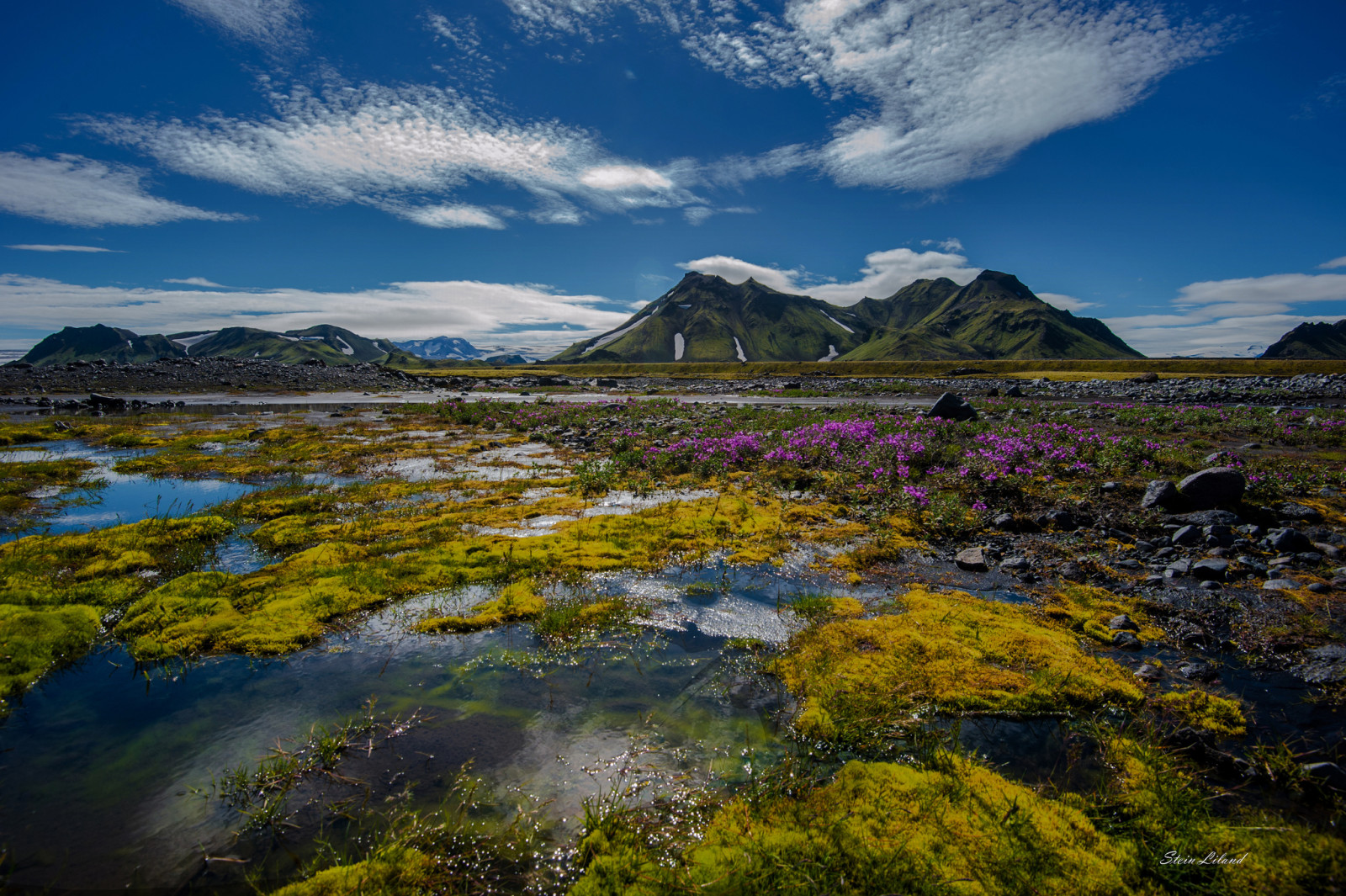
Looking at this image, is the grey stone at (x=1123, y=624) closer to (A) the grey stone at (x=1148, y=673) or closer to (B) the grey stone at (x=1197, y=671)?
(B) the grey stone at (x=1197, y=671)

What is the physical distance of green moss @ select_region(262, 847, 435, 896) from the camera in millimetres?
3164

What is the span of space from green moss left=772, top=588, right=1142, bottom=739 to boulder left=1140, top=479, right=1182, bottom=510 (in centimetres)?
579

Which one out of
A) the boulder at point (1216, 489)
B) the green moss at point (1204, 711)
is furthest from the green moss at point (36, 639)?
the boulder at point (1216, 489)

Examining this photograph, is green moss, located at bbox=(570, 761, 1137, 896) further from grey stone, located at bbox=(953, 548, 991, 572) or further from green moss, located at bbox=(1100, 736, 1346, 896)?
grey stone, located at bbox=(953, 548, 991, 572)

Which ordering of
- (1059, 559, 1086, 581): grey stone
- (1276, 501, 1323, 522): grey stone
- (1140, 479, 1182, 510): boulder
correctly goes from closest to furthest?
1. (1059, 559, 1086, 581): grey stone
2. (1276, 501, 1323, 522): grey stone
3. (1140, 479, 1182, 510): boulder

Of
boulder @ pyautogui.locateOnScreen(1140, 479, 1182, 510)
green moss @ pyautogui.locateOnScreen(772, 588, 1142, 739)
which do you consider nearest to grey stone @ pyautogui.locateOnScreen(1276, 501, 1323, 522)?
boulder @ pyautogui.locateOnScreen(1140, 479, 1182, 510)

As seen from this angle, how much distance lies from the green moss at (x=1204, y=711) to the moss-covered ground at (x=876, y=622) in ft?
0.09

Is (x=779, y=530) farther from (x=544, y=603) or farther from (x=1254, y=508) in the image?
(x=1254, y=508)

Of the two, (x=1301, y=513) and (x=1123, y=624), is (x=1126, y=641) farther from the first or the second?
(x=1301, y=513)

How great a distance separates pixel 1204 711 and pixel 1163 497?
23.0 ft

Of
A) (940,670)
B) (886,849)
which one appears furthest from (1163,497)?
(886,849)

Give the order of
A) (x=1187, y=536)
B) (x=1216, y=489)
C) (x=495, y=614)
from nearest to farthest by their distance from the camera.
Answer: (x=495, y=614) → (x=1187, y=536) → (x=1216, y=489)

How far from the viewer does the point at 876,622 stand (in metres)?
6.56

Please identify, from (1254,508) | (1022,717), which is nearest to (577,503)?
(1022,717)
